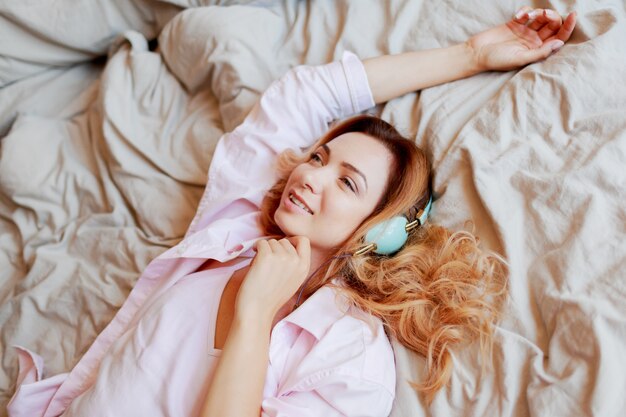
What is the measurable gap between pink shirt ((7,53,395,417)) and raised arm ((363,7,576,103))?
0.20 ft

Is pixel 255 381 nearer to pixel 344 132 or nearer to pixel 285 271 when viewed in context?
pixel 285 271

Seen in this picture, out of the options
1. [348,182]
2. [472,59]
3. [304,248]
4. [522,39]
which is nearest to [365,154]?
[348,182]

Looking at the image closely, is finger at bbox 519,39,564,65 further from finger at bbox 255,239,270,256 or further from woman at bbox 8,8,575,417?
finger at bbox 255,239,270,256

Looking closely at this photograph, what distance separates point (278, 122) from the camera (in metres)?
1.22

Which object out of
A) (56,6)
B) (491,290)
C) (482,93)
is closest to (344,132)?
(482,93)

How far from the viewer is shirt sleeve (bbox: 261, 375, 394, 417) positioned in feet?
2.74

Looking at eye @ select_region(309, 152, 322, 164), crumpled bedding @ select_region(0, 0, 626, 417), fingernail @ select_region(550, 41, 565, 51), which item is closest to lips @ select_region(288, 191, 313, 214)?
eye @ select_region(309, 152, 322, 164)

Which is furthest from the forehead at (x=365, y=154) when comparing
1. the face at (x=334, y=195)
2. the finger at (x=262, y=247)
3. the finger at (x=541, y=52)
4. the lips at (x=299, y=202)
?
the finger at (x=541, y=52)

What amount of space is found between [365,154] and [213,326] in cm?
43

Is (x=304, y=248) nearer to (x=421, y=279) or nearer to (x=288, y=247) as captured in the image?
(x=288, y=247)

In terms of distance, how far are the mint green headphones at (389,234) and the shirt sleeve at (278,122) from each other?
0.29 meters

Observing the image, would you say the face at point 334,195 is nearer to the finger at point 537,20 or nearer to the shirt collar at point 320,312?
the shirt collar at point 320,312

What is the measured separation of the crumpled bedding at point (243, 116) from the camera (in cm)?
84

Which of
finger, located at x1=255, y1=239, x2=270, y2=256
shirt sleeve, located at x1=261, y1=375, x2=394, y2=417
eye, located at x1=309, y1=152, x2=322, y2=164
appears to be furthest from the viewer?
eye, located at x1=309, y1=152, x2=322, y2=164
